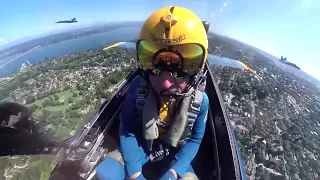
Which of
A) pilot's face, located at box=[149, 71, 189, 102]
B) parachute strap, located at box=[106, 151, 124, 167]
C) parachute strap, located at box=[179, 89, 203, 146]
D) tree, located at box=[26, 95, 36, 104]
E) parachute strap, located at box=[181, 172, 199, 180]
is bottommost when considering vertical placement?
tree, located at box=[26, 95, 36, 104]

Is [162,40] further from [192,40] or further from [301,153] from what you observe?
[301,153]

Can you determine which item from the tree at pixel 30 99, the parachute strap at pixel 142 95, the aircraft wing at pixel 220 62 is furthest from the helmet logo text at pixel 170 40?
the tree at pixel 30 99

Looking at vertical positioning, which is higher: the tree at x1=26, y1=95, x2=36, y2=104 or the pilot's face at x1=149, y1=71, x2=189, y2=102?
the pilot's face at x1=149, y1=71, x2=189, y2=102

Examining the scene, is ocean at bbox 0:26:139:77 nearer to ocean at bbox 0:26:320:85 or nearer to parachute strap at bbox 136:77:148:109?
ocean at bbox 0:26:320:85

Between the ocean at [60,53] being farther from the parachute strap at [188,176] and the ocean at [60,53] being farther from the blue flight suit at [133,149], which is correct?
the parachute strap at [188,176]

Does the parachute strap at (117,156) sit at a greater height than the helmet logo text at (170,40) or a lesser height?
lesser

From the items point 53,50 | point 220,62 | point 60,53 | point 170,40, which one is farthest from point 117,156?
point 53,50

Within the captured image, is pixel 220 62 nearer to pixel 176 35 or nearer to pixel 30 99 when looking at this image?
pixel 176 35

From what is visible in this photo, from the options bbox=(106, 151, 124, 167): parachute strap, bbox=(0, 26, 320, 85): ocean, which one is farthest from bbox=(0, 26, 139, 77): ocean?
bbox=(106, 151, 124, 167): parachute strap
